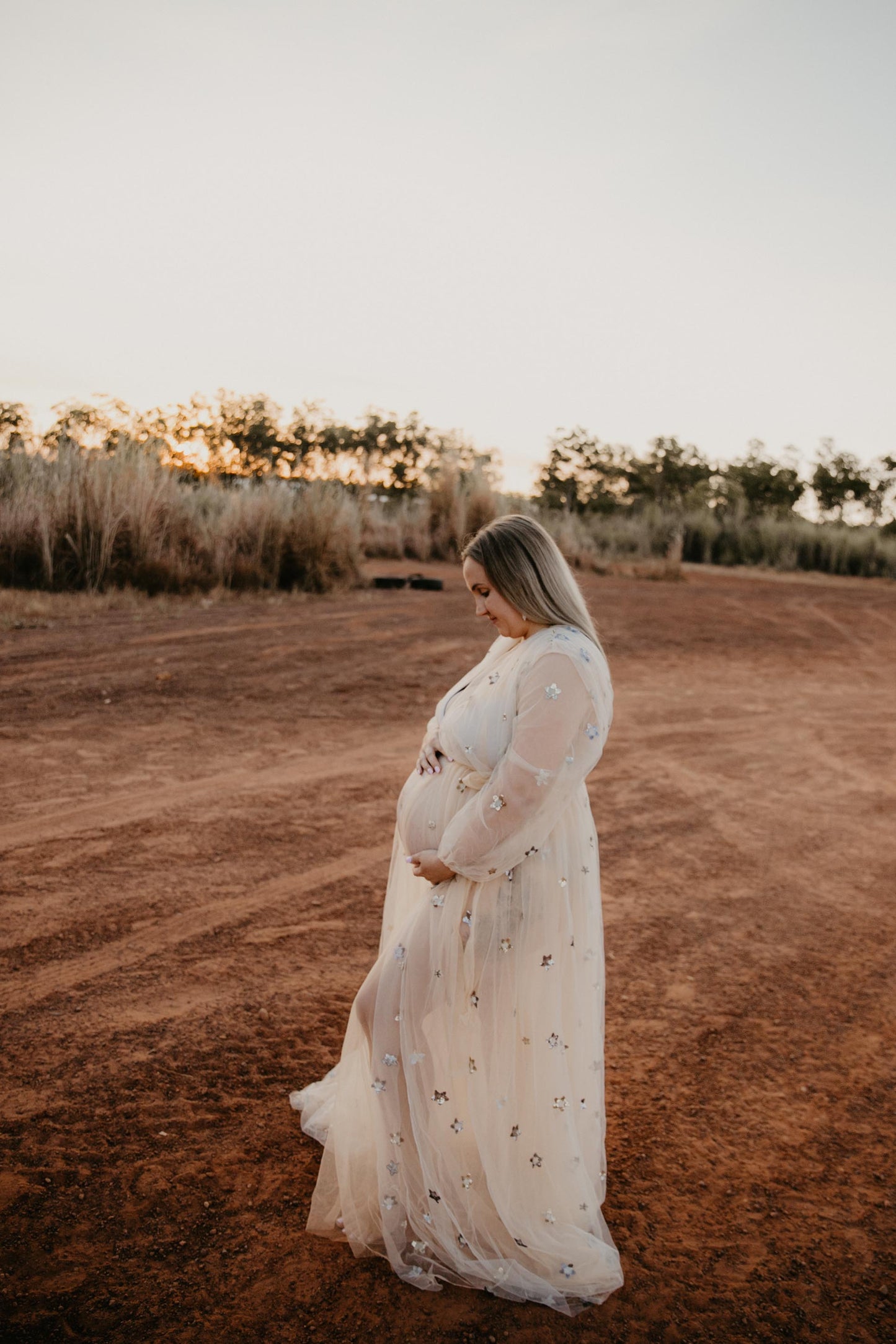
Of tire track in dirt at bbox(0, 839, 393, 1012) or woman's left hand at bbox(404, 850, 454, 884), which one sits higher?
woman's left hand at bbox(404, 850, 454, 884)

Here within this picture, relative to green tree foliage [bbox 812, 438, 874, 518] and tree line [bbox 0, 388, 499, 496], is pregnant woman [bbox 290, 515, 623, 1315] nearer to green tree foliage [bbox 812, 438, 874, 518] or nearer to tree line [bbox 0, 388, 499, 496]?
tree line [bbox 0, 388, 499, 496]

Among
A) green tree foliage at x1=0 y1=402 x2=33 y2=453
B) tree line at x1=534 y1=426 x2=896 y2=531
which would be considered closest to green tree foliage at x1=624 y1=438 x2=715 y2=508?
tree line at x1=534 y1=426 x2=896 y2=531

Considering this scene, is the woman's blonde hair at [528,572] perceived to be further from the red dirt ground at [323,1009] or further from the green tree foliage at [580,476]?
the green tree foliage at [580,476]

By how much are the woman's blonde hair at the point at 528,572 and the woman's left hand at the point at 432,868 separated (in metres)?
0.68

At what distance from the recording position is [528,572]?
2.53 metres

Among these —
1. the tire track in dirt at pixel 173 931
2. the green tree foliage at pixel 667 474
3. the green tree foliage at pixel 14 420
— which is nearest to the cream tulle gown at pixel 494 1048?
the tire track in dirt at pixel 173 931

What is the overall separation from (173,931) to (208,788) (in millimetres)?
2201

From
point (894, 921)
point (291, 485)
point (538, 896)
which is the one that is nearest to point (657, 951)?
point (894, 921)

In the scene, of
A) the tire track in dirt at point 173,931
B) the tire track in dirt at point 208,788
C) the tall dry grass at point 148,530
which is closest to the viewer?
the tire track in dirt at point 173,931

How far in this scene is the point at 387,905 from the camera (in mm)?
2959

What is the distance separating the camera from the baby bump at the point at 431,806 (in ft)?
8.69

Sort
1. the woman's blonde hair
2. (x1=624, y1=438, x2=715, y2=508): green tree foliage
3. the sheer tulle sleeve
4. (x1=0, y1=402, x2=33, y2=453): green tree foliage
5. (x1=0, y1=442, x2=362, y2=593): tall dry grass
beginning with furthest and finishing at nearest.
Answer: (x1=624, y1=438, x2=715, y2=508): green tree foliage < (x1=0, y1=402, x2=33, y2=453): green tree foliage < (x1=0, y1=442, x2=362, y2=593): tall dry grass < the woman's blonde hair < the sheer tulle sleeve

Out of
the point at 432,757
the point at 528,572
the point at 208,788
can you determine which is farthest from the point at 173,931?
the point at 528,572

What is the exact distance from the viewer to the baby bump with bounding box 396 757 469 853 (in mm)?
2648
